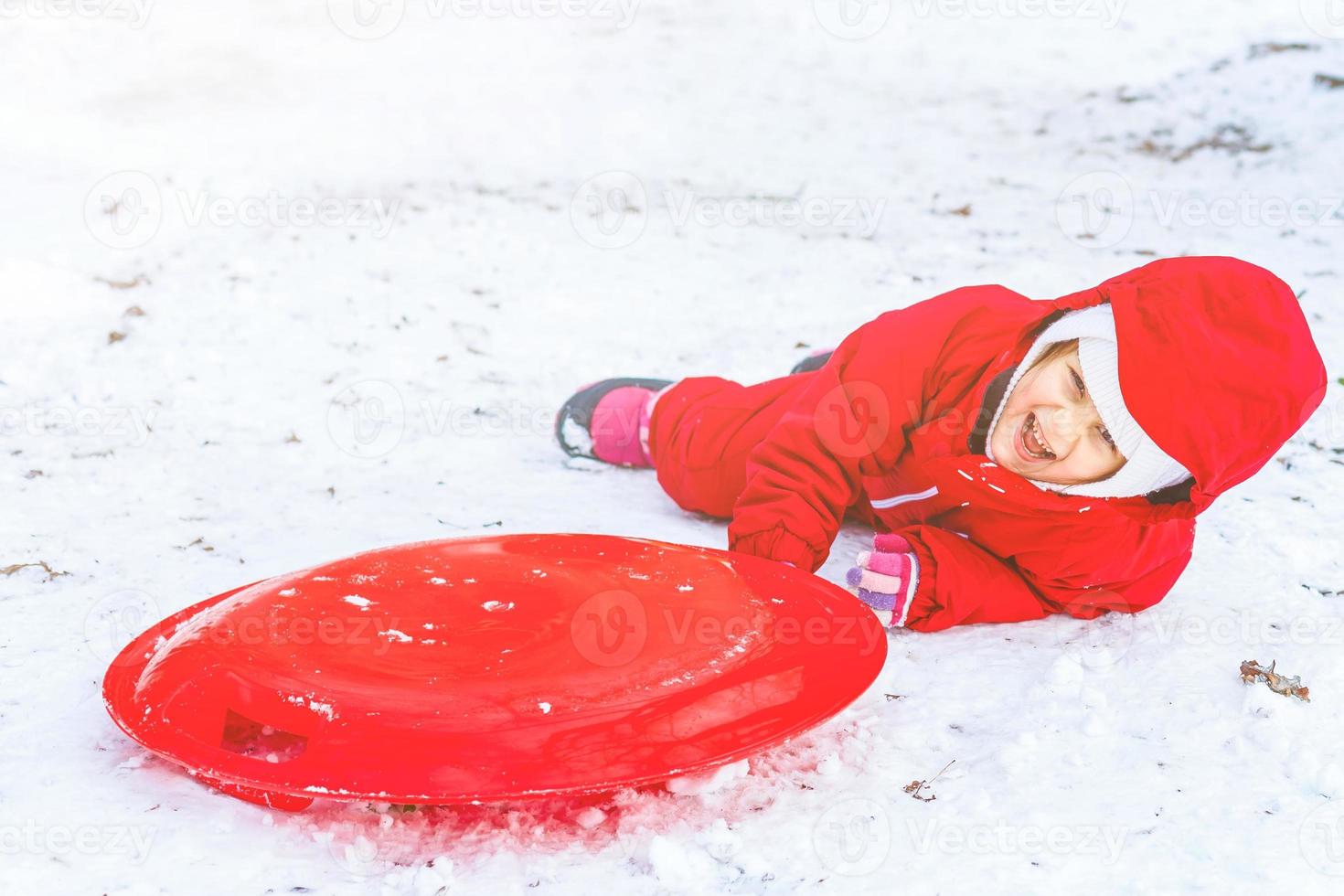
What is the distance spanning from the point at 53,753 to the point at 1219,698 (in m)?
1.90

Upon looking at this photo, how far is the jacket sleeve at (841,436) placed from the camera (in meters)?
2.25

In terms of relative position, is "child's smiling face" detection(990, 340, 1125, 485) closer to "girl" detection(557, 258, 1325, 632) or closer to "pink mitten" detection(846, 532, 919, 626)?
"girl" detection(557, 258, 1325, 632)

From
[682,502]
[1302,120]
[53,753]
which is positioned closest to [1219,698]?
[682,502]

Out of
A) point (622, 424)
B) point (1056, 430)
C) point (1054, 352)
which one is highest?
point (1054, 352)

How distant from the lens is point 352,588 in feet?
6.11

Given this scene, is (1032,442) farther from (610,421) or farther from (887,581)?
(610,421)

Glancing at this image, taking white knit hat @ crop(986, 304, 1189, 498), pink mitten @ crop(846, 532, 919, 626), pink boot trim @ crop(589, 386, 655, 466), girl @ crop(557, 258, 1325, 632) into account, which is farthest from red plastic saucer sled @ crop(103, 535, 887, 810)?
pink boot trim @ crop(589, 386, 655, 466)

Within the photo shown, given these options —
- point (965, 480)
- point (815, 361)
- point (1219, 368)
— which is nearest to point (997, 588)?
point (965, 480)

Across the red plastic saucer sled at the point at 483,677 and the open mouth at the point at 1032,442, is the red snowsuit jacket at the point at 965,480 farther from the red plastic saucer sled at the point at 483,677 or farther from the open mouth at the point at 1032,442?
the red plastic saucer sled at the point at 483,677

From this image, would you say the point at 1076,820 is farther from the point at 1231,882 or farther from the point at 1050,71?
the point at 1050,71

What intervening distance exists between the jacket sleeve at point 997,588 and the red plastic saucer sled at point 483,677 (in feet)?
1.01

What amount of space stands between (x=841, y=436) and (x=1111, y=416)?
22.2 inches

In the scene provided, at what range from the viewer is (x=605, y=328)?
385 centimetres

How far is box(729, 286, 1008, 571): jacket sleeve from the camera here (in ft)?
7.38
